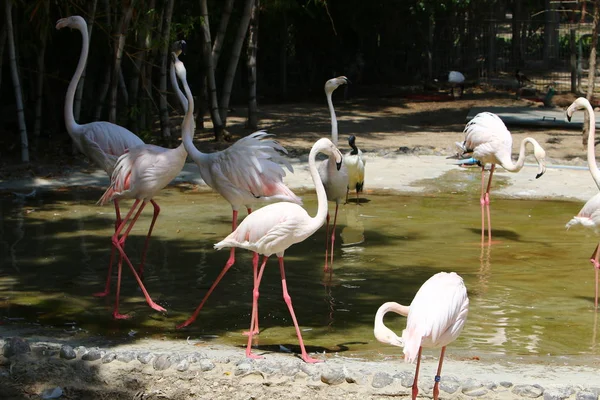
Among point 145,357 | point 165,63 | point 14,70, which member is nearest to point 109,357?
point 145,357

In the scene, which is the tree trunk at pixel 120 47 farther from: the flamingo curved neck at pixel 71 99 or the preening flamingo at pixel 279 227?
the preening flamingo at pixel 279 227

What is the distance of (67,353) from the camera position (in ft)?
16.3

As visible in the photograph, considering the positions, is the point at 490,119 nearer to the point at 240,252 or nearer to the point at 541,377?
the point at 240,252

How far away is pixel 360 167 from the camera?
10180 millimetres

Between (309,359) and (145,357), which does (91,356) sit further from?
(309,359)

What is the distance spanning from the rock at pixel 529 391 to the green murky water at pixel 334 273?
977mm

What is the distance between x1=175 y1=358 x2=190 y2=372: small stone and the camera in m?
4.86

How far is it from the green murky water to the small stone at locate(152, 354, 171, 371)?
94 cm

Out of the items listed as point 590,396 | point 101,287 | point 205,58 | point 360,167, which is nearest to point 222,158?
point 101,287

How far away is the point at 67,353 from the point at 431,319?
7.02ft

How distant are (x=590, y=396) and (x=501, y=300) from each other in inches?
95.5

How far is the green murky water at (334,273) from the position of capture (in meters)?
6.10

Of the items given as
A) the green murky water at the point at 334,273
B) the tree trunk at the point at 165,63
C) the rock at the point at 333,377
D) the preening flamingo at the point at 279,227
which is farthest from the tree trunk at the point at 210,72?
the rock at the point at 333,377

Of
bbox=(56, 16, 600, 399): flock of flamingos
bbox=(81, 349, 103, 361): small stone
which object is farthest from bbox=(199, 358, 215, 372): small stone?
bbox=(81, 349, 103, 361): small stone
